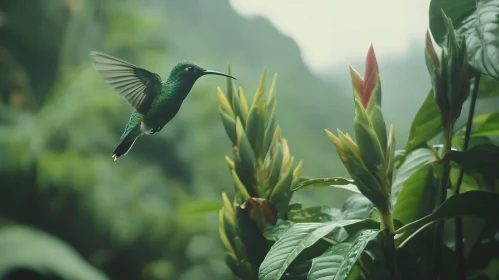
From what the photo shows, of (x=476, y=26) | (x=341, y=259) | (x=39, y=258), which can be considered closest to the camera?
(x=341, y=259)

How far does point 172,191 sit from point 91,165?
0.34 metres

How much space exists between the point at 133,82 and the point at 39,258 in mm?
1338

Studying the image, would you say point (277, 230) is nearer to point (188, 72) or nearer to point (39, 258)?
point (188, 72)

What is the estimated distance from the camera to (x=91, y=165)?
76.5 inches

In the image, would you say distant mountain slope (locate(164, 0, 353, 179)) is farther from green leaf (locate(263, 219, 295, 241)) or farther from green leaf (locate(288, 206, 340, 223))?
green leaf (locate(263, 219, 295, 241))

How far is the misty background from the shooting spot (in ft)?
5.48

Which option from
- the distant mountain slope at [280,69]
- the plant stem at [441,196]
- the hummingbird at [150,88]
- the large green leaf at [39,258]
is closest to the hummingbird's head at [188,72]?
the hummingbird at [150,88]

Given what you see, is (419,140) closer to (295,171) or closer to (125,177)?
(295,171)

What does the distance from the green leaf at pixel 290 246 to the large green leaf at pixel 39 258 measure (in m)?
1.29

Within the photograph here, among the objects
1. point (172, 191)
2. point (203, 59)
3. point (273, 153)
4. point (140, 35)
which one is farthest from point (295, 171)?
point (140, 35)

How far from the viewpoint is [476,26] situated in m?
0.56

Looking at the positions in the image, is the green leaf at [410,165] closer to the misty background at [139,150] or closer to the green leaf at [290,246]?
the green leaf at [290,246]

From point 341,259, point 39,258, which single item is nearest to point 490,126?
point 341,259

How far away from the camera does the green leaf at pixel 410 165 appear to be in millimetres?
601
